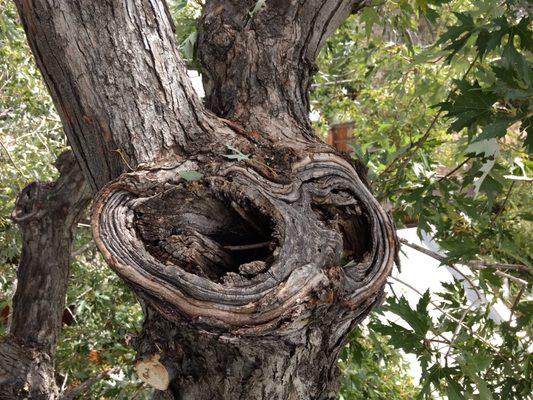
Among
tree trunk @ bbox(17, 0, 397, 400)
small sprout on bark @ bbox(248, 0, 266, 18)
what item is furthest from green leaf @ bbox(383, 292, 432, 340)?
small sprout on bark @ bbox(248, 0, 266, 18)

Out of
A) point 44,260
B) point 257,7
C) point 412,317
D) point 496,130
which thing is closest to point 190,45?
point 257,7

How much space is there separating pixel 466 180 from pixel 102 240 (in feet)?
4.28

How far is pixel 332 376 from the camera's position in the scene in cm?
132

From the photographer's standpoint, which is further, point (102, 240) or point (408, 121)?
point (408, 121)

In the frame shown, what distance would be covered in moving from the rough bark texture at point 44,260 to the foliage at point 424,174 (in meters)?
0.51

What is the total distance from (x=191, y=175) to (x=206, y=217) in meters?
0.10

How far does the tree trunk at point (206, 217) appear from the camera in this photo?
44.6 inches

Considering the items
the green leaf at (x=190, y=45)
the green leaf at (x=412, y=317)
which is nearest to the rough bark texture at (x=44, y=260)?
the green leaf at (x=190, y=45)

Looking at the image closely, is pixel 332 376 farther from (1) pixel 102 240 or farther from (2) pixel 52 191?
(2) pixel 52 191

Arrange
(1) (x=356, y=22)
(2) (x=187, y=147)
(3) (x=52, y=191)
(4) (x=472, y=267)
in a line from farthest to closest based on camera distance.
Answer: (1) (x=356, y=22) < (3) (x=52, y=191) < (4) (x=472, y=267) < (2) (x=187, y=147)

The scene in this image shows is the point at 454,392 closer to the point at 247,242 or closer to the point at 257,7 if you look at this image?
the point at 247,242

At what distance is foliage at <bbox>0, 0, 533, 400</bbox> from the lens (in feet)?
5.42

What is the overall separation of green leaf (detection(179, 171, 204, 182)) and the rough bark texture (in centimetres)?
147

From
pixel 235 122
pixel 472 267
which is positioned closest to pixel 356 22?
pixel 472 267
